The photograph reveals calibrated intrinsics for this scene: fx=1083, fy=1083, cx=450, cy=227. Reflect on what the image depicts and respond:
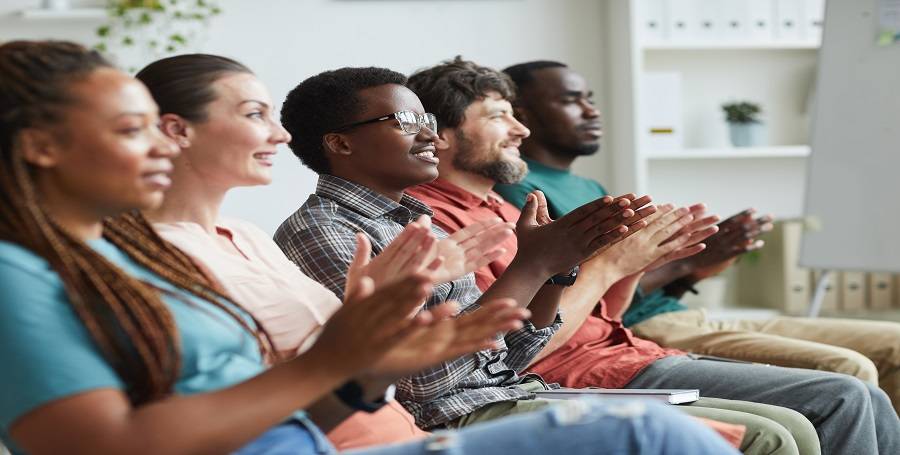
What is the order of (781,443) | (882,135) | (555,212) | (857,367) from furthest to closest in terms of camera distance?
1. (882,135)
2. (555,212)
3. (857,367)
4. (781,443)

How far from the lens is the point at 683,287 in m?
2.96

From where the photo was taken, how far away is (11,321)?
1.06m

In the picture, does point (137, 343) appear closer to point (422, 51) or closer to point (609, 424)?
point (609, 424)

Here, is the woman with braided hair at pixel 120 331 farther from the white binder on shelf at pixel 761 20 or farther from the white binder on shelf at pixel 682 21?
the white binder on shelf at pixel 761 20

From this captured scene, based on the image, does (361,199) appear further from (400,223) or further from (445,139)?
(445,139)

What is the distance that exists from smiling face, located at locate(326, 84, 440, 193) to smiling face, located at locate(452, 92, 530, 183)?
0.40 metres

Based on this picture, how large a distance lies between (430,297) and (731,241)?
4.06 feet

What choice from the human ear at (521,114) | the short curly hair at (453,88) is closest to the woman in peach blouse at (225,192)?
the short curly hair at (453,88)

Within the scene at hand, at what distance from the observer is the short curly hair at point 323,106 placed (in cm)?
211

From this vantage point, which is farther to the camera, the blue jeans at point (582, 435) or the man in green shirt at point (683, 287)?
the man in green shirt at point (683, 287)

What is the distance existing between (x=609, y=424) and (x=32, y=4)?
3536mm

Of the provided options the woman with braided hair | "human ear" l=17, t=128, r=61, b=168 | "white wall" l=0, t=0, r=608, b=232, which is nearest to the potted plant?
"white wall" l=0, t=0, r=608, b=232

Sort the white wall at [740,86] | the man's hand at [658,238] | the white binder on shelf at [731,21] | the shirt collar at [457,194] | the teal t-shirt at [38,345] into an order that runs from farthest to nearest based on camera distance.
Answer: the white wall at [740,86] → the white binder on shelf at [731,21] → the shirt collar at [457,194] → the man's hand at [658,238] → the teal t-shirt at [38,345]

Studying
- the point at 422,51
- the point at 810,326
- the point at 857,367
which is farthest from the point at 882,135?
the point at 422,51
